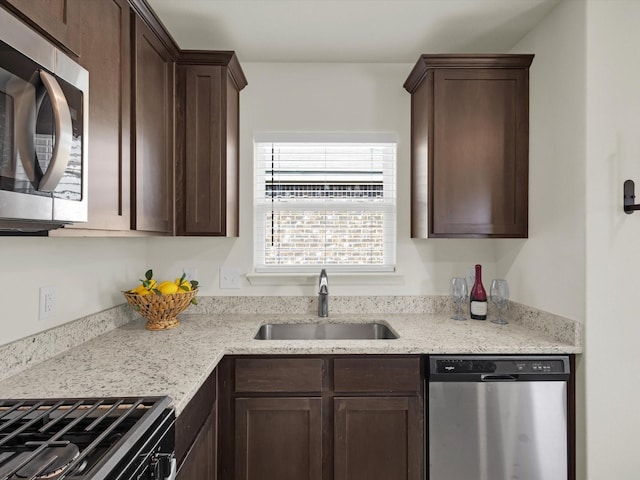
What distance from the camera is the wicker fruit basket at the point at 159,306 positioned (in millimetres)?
1890

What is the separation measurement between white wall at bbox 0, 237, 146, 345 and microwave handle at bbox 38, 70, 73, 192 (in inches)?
27.4

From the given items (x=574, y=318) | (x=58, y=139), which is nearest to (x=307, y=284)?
(x=574, y=318)

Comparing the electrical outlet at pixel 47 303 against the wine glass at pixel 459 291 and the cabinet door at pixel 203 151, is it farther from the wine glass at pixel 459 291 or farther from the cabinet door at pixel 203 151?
the wine glass at pixel 459 291

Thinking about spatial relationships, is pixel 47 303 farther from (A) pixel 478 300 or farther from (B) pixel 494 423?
(A) pixel 478 300

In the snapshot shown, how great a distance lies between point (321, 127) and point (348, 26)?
1.93 feet

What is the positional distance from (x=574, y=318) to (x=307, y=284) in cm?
139

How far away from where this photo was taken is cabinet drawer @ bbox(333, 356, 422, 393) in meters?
1.72

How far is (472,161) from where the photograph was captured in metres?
2.04

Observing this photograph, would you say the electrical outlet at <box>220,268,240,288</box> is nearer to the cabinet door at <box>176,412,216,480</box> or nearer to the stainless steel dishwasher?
the cabinet door at <box>176,412,216,480</box>

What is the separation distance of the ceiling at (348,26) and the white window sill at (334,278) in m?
Result: 1.32

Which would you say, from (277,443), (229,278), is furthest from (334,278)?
(277,443)

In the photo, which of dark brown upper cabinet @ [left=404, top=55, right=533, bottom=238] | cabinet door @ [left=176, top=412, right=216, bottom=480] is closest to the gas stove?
cabinet door @ [left=176, top=412, right=216, bottom=480]

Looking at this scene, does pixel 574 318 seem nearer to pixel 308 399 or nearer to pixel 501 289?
pixel 501 289

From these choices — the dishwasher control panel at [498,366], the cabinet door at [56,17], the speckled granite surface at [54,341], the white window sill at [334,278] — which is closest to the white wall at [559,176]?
the dishwasher control panel at [498,366]
